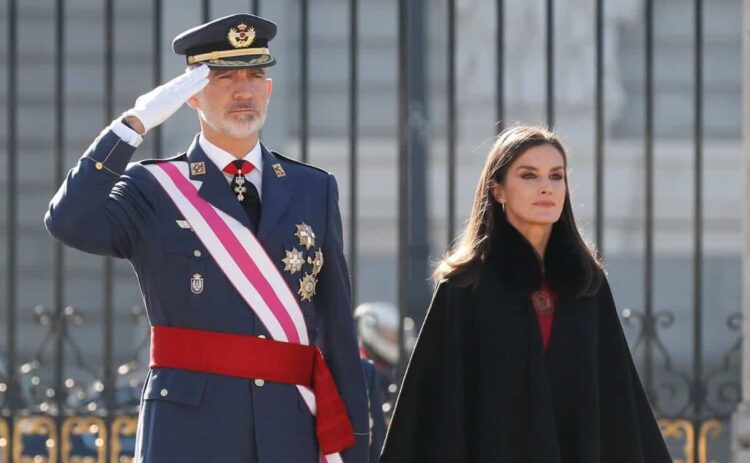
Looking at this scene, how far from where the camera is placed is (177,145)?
14.2m

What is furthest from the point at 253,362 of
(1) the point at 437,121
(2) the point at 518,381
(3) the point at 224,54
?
(1) the point at 437,121

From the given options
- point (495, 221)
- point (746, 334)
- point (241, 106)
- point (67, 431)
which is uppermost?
point (241, 106)

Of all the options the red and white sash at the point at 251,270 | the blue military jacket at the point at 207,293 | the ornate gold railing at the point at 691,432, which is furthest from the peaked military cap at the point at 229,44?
the ornate gold railing at the point at 691,432

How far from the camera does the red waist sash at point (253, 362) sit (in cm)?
401

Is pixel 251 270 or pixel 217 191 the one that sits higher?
pixel 217 191

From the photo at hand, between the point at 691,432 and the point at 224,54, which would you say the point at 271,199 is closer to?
the point at 224,54

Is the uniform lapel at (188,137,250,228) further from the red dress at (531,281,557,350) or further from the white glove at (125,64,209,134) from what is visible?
the red dress at (531,281,557,350)

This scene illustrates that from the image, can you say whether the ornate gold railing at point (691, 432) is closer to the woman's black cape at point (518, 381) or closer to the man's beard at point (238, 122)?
the woman's black cape at point (518, 381)

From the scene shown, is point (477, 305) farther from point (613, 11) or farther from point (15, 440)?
point (613, 11)

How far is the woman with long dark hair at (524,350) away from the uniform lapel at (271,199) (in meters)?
0.42

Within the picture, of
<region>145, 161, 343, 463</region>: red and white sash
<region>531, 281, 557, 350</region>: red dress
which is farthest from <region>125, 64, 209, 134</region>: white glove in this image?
<region>531, 281, 557, 350</region>: red dress

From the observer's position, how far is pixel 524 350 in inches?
160

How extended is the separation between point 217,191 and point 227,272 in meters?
0.21

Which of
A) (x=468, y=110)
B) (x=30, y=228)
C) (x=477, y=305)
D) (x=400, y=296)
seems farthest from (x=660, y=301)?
(x=477, y=305)
